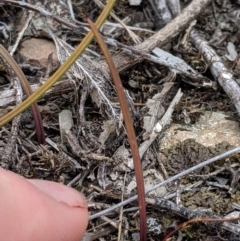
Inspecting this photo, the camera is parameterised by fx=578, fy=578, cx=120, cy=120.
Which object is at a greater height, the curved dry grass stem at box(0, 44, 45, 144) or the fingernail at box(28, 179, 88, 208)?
the curved dry grass stem at box(0, 44, 45, 144)

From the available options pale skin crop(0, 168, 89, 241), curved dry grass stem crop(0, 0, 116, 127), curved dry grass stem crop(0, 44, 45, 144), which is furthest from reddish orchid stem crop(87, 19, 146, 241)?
curved dry grass stem crop(0, 44, 45, 144)

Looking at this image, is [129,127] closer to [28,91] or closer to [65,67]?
[65,67]

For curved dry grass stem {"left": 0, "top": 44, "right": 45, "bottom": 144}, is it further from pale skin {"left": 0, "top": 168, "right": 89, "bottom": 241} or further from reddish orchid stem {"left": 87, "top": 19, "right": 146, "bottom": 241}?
reddish orchid stem {"left": 87, "top": 19, "right": 146, "bottom": 241}

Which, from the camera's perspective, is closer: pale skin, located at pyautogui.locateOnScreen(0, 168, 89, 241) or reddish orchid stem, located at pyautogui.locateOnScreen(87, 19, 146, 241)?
reddish orchid stem, located at pyautogui.locateOnScreen(87, 19, 146, 241)

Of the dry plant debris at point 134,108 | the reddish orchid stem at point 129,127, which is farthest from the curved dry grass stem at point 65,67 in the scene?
the dry plant debris at point 134,108

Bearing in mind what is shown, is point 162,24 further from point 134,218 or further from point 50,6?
point 134,218

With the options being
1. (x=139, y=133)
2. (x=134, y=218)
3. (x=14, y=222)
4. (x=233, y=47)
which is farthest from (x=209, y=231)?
(x=233, y=47)
